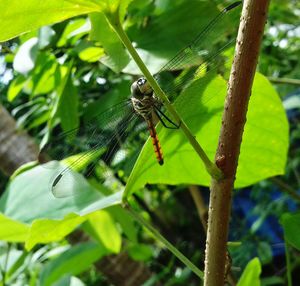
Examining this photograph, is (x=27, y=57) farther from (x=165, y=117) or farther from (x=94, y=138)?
(x=165, y=117)

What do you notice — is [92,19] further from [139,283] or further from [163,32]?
[139,283]

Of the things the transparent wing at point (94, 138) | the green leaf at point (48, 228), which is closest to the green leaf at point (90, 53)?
the transparent wing at point (94, 138)

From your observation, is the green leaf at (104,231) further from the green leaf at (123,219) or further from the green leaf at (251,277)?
the green leaf at (251,277)

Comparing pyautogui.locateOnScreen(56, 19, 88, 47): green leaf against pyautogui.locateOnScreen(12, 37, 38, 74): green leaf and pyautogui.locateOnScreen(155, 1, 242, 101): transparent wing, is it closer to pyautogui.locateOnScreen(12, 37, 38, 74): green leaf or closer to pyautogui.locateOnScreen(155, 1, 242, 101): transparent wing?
pyautogui.locateOnScreen(12, 37, 38, 74): green leaf

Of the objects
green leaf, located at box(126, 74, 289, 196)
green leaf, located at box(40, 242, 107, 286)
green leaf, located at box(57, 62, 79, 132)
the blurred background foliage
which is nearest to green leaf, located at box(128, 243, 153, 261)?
the blurred background foliage

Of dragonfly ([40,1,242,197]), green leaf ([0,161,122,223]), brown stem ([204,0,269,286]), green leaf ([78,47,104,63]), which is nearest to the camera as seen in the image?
brown stem ([204,0,269,286])

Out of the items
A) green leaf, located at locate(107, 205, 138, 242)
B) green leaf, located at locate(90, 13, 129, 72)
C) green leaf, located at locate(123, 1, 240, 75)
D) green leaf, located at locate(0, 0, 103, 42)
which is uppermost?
green leaf, located at locate(0, 0, 103, 42)
